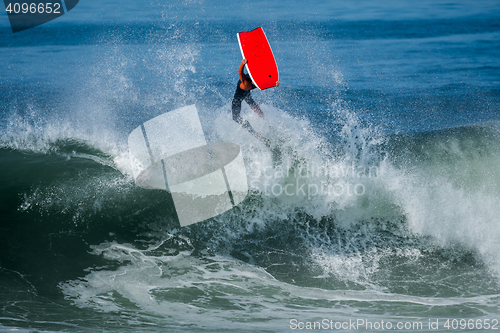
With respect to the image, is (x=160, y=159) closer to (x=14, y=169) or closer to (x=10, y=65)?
(x=14, y=169)

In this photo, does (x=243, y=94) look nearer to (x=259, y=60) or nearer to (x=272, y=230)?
(x=259, y=60)

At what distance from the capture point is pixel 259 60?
17.7 feet

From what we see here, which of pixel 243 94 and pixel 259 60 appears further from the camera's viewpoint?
pixel 243 94

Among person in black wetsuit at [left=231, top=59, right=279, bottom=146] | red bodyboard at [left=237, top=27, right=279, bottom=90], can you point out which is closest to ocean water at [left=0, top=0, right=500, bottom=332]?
person in black wetsuit at [left=231, top=59, right=279, bottom=146]

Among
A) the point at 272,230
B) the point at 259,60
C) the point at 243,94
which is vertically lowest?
the point at 272,230

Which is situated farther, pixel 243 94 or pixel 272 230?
pixel 243 94

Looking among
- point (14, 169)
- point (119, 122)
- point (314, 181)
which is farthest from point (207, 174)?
point (119, 122)

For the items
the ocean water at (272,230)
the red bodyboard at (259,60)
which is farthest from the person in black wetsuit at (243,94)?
the ocean water at (272,230)

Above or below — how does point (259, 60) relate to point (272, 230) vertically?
above

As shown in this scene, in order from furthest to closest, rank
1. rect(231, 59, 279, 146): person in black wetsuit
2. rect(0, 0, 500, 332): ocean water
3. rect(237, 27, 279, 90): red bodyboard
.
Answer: rect(231, 59, 279, 146): person in black wetsuit < rect(237, 27, 279, 90): red bodyboard < rect(0, 0, 500, 332): ocean water

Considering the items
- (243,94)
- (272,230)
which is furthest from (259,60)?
(272,230)

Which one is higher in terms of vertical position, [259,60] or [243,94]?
[259,60]

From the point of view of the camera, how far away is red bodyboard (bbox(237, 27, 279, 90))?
5.30 meters

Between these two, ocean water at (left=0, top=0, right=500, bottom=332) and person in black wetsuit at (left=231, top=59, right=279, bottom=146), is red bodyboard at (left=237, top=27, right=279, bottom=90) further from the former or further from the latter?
ocean water at (left=0, top=0, right=500, bottom=332)
